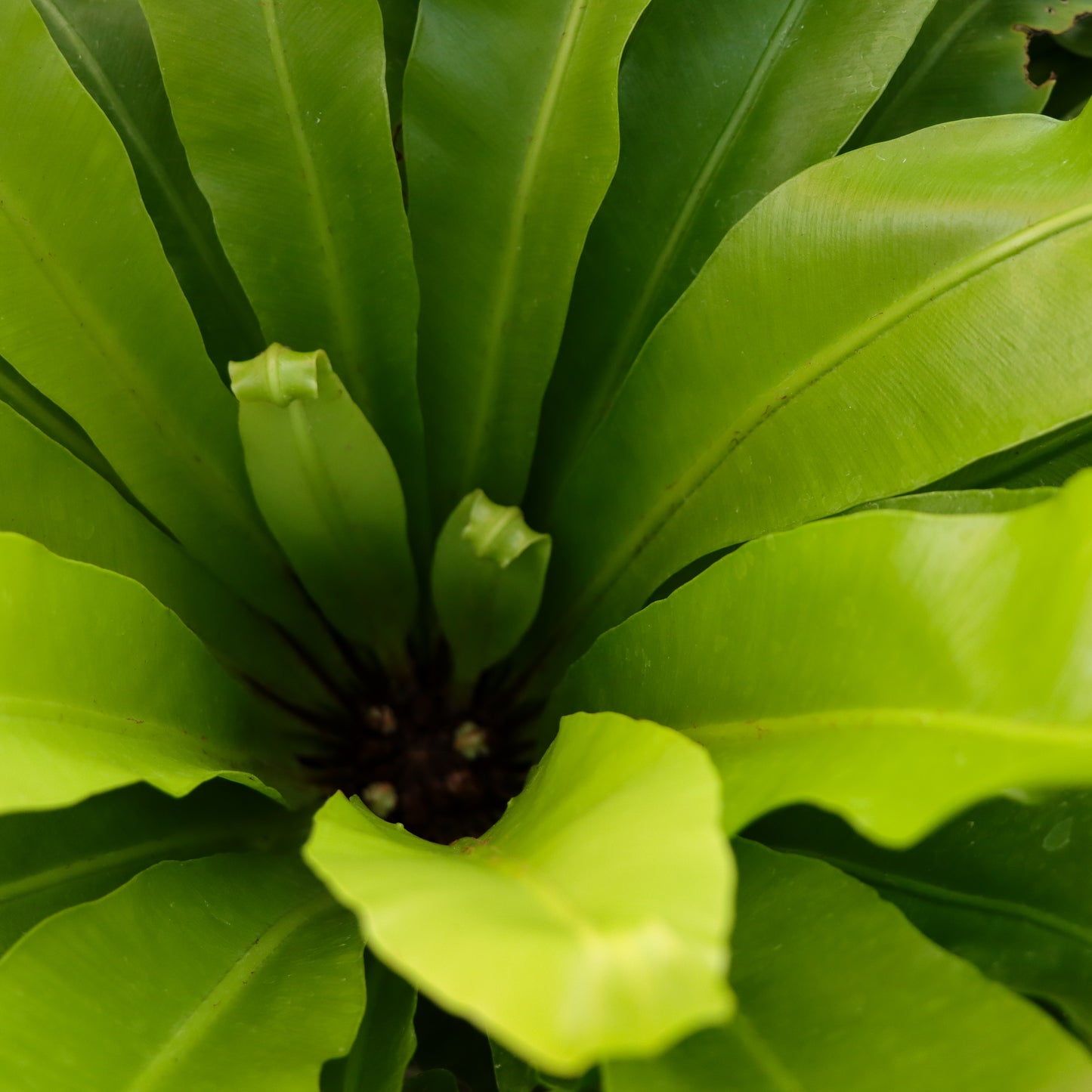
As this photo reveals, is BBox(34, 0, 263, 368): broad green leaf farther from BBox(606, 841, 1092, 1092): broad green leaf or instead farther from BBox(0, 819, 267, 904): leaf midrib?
BBox(606, 841, 1092, 1092): broad green leaf

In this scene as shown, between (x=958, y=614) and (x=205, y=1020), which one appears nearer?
(x=958, y=614)

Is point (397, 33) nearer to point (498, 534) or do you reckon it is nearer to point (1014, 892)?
point (498, 534)

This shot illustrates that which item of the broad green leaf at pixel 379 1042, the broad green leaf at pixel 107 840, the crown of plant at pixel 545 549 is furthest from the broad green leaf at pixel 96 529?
the broad green leaf at pixel 379 1042

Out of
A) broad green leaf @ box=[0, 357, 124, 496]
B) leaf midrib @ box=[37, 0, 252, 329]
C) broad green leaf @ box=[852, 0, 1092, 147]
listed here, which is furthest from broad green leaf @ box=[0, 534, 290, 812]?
broad green leaf @ box=[852, 0, 1092, 147]

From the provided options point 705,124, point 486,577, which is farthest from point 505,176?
point 486,577

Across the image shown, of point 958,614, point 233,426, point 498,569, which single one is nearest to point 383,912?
point 958,614

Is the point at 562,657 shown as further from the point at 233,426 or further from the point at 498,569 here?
the point at 233,426

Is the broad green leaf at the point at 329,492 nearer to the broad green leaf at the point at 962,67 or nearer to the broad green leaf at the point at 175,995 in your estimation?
the broad green leaf at the point at 175,995
